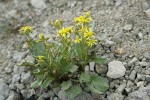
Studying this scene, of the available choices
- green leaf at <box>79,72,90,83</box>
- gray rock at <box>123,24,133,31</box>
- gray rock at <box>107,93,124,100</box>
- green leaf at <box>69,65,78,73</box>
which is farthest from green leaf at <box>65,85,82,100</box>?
gray rock at <box>123,24,133,31</box>

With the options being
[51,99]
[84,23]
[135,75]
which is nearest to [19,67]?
[51,99]

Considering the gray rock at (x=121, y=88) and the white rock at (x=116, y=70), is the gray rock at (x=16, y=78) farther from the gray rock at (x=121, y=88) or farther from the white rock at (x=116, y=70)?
the gray rock at (x=121, y=88)

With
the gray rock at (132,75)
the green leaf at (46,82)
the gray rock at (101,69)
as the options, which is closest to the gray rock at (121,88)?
the gray rock at (132,75)

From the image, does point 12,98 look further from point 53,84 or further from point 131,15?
point 131,15

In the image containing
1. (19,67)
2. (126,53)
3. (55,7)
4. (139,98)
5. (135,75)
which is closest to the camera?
(139,98)

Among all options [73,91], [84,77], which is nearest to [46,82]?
[73,91]

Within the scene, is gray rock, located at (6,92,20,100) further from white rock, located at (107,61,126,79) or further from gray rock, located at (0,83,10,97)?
white rock, located at (107,61,126,79)

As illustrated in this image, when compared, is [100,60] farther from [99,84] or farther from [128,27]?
[128,27]
